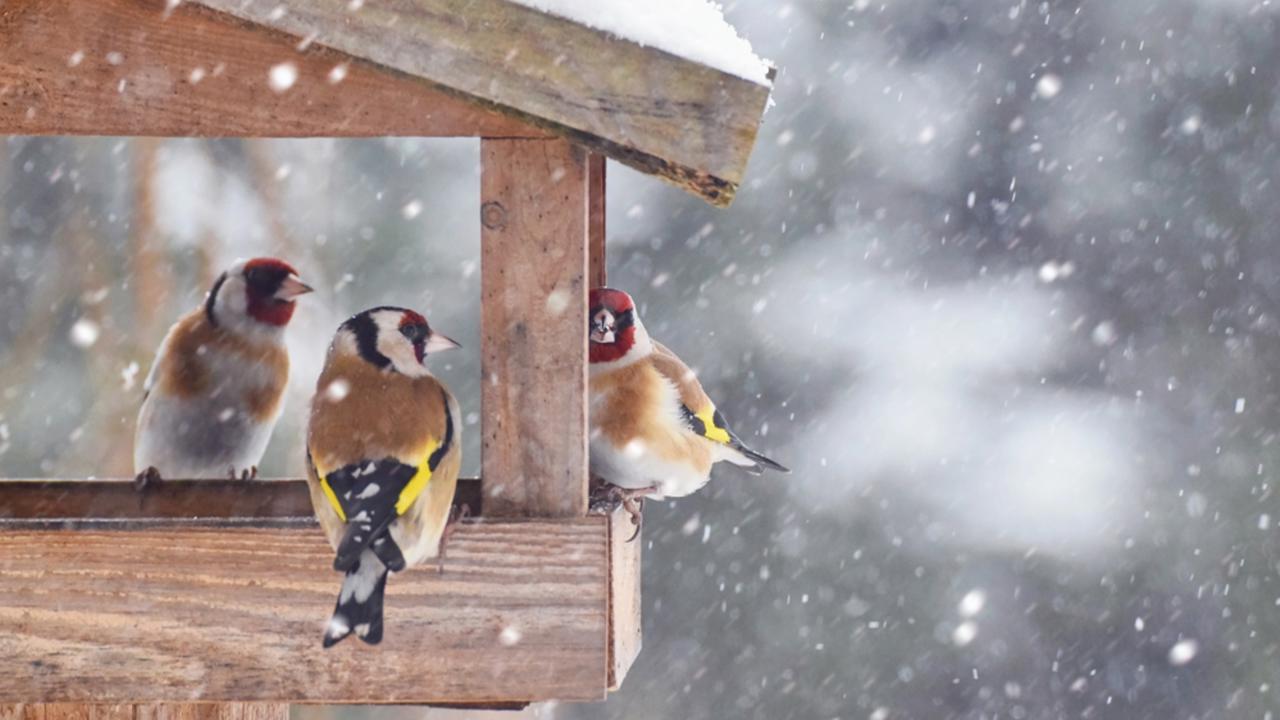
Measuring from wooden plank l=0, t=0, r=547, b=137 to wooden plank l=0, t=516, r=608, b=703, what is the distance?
1.64 feet

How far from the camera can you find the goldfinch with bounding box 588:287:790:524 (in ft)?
9.31

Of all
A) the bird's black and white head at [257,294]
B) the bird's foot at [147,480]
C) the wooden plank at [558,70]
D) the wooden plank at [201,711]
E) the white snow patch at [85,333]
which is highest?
the wooden plank at [558,70]

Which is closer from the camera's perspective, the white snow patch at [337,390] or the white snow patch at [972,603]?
the white snow patch at [337,390]

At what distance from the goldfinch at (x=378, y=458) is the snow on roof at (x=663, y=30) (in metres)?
0.60

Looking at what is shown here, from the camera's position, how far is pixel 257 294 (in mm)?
2957

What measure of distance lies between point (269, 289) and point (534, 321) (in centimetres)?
102

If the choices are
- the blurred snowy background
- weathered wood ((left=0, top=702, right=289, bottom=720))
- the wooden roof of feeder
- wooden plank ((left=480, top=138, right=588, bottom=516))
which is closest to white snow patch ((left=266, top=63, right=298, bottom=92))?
the wooden roof of feeder

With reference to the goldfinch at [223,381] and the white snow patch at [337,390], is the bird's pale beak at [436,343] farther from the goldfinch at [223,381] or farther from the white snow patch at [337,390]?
the goldfinch at [223,381]

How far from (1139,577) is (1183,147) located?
1779 millimetres

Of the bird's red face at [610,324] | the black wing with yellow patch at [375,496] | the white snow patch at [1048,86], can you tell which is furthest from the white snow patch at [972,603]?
the black wing with yellow patch at [375,496]

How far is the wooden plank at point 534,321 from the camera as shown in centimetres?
207

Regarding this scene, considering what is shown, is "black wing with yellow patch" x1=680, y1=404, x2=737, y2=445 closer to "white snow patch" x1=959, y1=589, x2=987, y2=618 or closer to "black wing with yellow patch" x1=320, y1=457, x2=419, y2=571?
"black wing with yellow patch" x1=320, y1=457, x2=419, y2=571

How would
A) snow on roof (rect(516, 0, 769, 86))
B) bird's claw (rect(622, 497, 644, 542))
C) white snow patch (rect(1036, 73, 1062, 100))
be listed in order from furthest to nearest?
white snow patch (rect(1036, 73, 1062, 100))
bird's claw (rect(622, 497, 644, 542))
snow on roof (rect(516, 0, 769, 86))

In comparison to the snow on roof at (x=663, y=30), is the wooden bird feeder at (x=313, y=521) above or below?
below
